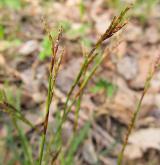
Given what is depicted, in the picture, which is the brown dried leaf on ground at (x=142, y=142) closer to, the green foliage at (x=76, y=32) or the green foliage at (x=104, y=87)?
the green foliage at (x=104, y=87)

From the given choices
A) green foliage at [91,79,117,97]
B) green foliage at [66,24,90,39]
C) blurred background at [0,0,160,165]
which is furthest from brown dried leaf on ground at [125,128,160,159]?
green foliage at [66,24,90,39]

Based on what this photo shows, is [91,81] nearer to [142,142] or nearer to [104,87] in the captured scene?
[104,87]

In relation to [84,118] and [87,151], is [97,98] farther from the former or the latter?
[87,151]

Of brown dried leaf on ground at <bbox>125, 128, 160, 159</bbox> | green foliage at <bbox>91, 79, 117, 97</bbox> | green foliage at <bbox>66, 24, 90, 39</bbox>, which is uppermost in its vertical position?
green foliage at <bbox>66, 24, 90, 39</bbox>

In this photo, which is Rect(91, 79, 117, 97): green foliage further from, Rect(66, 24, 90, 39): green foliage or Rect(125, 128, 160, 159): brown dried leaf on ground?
Rect(66, 24, 90, 39): green foliage

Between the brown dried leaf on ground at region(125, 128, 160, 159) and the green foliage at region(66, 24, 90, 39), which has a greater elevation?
the green foliage at region(66, 24, 90, 39)

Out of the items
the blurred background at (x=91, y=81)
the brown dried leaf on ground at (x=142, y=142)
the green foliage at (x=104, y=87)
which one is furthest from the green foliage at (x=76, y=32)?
the brown dried leaf on ground at (x=142, y=142)

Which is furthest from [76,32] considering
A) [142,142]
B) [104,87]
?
[142,142]

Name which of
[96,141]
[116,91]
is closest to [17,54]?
[116,91]
